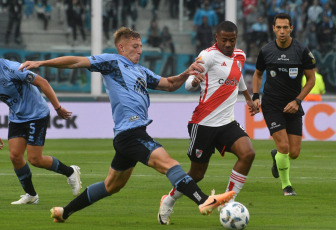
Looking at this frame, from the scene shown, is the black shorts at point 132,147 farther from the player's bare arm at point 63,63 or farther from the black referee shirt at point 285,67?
the black referee shirt at point 285,67

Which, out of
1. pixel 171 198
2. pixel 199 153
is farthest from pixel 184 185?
pixel 199 153

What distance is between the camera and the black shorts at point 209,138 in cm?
855

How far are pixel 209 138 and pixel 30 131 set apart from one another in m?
2.18

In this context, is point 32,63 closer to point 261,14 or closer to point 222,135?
point 222,135

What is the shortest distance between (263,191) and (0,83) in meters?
3.65

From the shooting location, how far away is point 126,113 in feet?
24.5

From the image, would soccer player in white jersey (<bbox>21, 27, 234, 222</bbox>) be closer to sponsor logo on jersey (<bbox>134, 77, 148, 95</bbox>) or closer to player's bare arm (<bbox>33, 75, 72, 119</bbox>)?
sponsor logo on jersey (<bbox>134, 77, 148, 95</bbox>)

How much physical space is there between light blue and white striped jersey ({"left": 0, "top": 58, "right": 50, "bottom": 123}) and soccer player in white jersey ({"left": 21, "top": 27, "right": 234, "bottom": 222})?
1.99 meters

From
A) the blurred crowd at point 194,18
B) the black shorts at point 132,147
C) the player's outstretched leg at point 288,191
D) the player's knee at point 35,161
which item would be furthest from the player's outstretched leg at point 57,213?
the blurred crowd at point 194,18

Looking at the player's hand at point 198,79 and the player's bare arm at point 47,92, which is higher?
the player's hand at point 198,79

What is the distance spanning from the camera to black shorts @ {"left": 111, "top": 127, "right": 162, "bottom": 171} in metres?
7.24

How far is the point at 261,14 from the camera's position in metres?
26.2

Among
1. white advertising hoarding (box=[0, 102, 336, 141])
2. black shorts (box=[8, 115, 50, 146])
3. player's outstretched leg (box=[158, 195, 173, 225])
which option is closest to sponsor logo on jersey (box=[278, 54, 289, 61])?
black shorts (box=[8, 115, 50, 146])

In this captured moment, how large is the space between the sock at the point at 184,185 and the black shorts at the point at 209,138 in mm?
1512
